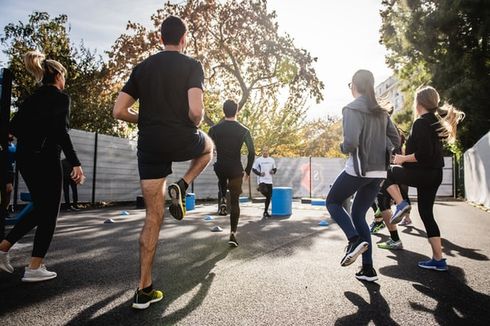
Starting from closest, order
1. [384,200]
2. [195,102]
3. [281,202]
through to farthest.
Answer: [195,102] < [384,200] < [281,202]

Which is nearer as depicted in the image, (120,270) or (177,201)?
(177,201)

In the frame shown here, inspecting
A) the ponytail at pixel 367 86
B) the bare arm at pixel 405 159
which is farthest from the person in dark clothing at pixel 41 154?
the bare arm at pixel 405 159

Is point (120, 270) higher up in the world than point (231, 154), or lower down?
lower down

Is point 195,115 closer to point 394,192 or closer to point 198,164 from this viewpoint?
point 198,164

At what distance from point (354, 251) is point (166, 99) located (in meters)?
2.03

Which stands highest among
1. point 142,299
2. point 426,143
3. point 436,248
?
point 426,143

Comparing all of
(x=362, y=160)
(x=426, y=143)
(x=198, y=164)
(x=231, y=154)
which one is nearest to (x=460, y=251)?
(x=426, y=143)

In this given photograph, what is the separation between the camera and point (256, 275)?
346 centimetres

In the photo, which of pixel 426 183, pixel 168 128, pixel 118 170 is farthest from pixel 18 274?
pixel 118 170

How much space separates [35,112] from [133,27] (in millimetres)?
16476

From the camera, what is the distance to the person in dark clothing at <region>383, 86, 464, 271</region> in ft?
12.6

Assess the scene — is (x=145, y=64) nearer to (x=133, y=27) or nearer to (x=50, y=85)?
(x=50, y=85)

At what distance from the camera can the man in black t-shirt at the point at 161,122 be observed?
2.59 meters

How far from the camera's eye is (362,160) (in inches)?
131
